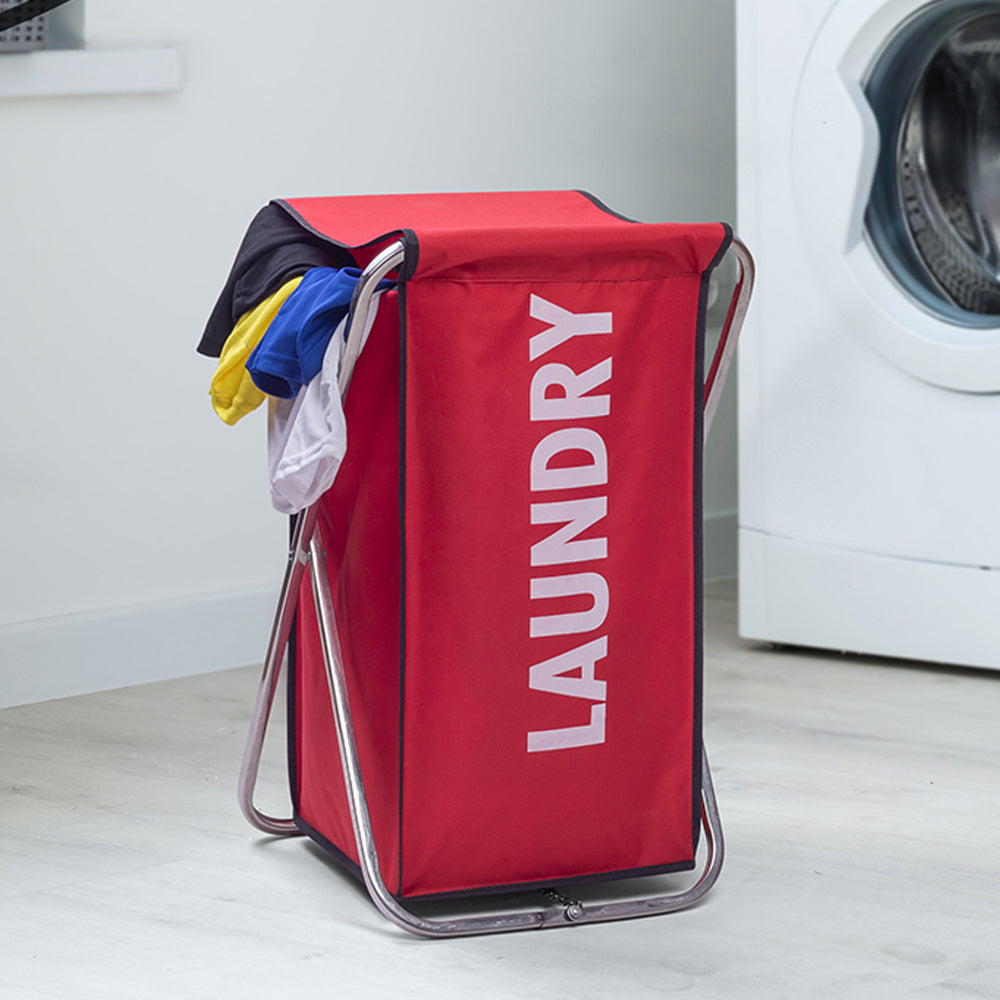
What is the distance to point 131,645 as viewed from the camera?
7.71ft

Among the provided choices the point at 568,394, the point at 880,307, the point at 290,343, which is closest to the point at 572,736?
the point at 568,394

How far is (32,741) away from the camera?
2066mm

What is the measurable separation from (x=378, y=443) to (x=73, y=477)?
963 millimetres

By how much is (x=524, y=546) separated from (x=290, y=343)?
0.83ft

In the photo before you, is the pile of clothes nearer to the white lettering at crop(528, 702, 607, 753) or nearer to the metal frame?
the metal frame

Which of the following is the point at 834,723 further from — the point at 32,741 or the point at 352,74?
the point at 352,74

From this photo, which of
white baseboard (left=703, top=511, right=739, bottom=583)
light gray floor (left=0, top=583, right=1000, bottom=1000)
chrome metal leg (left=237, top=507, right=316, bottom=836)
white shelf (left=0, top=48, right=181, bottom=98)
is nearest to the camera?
light gray floor (left=0, top=583, right=1000, bottom=1000)

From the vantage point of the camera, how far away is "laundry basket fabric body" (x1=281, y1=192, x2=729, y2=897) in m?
1.40

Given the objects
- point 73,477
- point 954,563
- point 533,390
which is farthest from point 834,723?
point 73,477

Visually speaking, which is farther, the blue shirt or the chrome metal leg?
the chrome metal leg

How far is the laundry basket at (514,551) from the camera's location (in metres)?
1.40

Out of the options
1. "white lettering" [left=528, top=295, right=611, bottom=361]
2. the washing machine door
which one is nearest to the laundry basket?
"white lettering" [left=528, top=295, right=611, bottom=361]

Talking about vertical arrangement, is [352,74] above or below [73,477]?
above

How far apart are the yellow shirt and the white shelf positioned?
866mm
